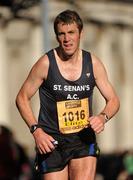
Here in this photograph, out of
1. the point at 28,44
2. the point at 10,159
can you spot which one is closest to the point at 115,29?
the point at 28,44

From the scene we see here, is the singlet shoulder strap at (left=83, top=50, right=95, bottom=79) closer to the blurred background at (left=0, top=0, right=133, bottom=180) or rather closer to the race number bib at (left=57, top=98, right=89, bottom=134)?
the race number bib at (left=57, top=98, right=89, bottom=134)

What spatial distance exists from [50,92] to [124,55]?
522 inches

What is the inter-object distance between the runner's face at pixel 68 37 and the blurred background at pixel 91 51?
617 centimetres

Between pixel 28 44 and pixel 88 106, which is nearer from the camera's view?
pixel 88 106

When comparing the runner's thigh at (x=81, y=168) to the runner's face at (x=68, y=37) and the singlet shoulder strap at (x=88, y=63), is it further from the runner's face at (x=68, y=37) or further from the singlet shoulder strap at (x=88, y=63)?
the runner's face at (x=68, y=37)

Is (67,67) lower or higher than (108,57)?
higher

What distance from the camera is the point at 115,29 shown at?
2030 cm

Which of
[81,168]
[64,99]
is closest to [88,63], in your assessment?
[64,99]

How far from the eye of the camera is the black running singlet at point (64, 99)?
7426 mm

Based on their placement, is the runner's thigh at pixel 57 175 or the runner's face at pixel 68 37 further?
the runner's thigh at pixel 57 175

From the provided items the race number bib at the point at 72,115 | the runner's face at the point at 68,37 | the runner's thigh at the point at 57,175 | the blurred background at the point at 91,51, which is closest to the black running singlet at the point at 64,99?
the race number bib at the point at 72,115

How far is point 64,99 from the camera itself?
747 cm

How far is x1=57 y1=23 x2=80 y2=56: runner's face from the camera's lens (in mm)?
7266

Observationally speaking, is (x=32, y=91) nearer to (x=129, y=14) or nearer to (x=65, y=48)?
(x=65, y=48)
